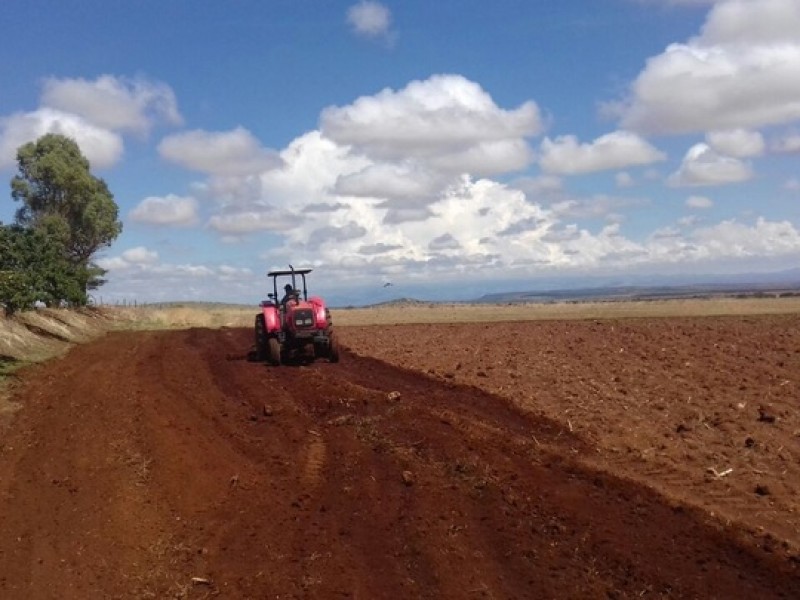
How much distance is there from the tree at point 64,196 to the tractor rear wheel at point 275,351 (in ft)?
97.5

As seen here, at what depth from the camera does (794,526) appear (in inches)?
311

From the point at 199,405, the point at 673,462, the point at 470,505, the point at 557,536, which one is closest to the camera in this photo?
the point at 557,536

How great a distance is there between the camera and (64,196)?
159ft

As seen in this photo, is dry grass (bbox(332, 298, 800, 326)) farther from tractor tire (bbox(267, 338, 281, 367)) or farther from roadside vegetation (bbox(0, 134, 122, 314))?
tractor tire (bbox(267, 338, 281, 367))

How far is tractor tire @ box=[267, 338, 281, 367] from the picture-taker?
19.9 meters

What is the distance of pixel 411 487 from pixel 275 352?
1152 centimetres

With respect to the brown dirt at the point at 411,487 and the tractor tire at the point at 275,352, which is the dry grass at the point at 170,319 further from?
the brown dirt at the point at 411,487

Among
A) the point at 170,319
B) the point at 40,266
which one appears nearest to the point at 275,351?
the point at 40,266

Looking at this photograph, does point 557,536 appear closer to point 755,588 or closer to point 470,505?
point 470,505

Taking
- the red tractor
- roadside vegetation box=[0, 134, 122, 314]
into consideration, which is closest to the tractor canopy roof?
the red tractor

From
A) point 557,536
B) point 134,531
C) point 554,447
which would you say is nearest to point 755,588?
point 557,536

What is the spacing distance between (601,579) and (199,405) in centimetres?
941

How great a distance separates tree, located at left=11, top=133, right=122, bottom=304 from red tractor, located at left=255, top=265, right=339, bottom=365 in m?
28.5

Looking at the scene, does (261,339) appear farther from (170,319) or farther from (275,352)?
(170,319)
